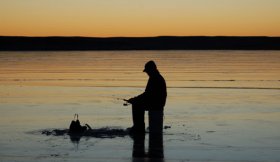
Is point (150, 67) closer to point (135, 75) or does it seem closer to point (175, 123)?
point (175, 123)

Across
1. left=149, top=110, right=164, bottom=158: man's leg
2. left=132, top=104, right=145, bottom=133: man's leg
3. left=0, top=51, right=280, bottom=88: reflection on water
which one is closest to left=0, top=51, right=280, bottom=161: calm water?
left=149, top=110, right=164, bottom=158: man's leg

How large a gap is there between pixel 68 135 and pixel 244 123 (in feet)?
16.6

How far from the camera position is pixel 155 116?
42.4 ft

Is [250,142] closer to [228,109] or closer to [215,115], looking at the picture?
[215,115]

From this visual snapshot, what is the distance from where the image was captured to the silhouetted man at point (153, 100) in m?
12.8

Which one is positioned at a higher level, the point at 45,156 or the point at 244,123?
the point at 244,123

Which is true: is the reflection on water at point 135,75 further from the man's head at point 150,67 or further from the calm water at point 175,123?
the man's head at point 150,67

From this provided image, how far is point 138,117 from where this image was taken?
13156 millimetres

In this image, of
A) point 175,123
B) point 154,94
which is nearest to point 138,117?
point 154,94

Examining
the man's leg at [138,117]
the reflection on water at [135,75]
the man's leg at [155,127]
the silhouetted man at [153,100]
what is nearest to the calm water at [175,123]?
the man's leg at [155,127]

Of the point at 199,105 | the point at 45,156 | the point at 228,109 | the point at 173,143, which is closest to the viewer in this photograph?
the point at 45,156

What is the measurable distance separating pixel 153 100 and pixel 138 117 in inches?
22.6

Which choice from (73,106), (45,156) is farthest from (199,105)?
(45,156)

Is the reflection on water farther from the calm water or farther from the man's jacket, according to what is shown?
the man's jacket
